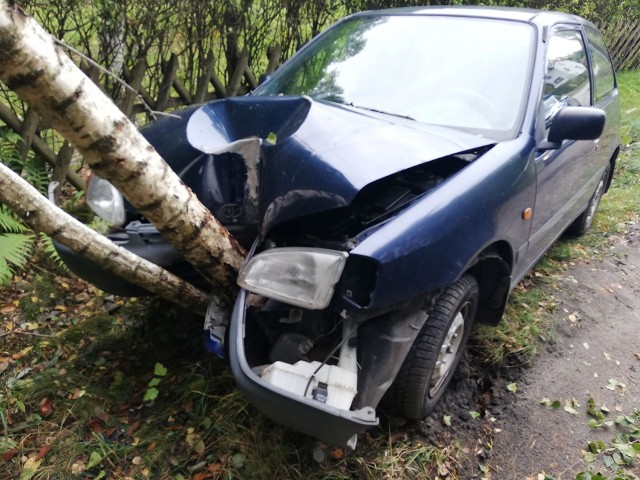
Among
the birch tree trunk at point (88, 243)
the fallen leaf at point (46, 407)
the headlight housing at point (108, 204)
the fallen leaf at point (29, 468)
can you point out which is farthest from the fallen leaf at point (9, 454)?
the headlight housing at point (108, 204)

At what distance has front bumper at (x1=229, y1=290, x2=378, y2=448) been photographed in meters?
1.55

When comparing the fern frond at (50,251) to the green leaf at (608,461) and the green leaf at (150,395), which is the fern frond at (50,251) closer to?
the green leaf at (150,395)

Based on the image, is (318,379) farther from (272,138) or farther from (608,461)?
(608,461)

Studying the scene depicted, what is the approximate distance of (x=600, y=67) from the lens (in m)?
3.83

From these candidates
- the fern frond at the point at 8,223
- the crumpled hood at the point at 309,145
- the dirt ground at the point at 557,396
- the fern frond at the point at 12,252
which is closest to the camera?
the crumpled hood at the point at 309,145

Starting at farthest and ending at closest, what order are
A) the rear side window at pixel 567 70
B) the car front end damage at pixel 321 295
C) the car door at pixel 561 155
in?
the rear side window at pixel 567 70
the car door at pixel 561 155
the car front end damage at pixel 321 295

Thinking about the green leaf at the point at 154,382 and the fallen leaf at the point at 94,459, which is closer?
the fallen leaf at the point at 94,459

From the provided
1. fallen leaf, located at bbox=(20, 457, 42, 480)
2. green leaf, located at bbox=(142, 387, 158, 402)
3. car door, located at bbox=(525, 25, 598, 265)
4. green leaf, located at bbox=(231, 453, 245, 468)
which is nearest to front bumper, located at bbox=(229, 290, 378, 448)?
green leaf, located at bbox=(231, 453, 245, 468)

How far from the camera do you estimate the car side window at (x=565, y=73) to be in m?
2.80

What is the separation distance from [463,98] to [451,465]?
1.79 metres

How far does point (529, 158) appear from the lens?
7.98ft

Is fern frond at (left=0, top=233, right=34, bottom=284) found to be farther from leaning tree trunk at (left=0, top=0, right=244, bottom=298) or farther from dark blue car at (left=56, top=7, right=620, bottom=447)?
leaning tree trunk at (left=0, top=0, right=244, bottom=298)

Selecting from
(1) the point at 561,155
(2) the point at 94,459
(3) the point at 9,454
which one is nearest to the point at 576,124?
(1) the point at 561,155

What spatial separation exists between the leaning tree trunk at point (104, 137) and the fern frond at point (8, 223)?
2.00 meters
